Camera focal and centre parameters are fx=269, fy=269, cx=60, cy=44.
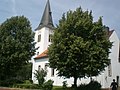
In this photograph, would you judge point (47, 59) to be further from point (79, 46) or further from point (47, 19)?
point (79, 46)

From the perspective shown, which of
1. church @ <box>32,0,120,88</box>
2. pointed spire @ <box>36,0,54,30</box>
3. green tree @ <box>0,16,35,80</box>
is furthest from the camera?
pointed spire @ <box>36,0,54,30</box>

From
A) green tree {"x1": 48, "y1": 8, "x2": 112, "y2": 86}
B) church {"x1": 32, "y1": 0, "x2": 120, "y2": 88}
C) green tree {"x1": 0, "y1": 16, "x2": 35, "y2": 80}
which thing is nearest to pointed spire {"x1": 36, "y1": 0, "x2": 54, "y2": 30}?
church {"x1": 32, "y1": 0, "x2": 120, "y2": 88}

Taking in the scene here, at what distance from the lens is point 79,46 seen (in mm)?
31188

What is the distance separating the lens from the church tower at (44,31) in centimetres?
6291

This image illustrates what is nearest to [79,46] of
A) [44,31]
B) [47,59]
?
[47,59]

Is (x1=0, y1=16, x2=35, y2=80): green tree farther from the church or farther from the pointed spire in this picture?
the pointed spire

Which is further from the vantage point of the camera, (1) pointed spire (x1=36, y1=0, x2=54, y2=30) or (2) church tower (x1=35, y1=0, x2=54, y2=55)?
(1) pointed spire (x1=36, y1=0, x2=54, y2=30)

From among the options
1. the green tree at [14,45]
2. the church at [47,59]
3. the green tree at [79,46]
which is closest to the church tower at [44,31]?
the church at [47,59]

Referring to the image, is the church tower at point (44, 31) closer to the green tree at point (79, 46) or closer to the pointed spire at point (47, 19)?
the pointed spire at point (47, 19)

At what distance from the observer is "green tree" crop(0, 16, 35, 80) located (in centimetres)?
3756

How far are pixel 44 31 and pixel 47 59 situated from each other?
41.4ft

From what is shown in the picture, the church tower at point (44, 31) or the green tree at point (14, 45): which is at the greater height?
the church tower at point (44, 31)

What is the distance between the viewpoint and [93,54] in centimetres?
3131

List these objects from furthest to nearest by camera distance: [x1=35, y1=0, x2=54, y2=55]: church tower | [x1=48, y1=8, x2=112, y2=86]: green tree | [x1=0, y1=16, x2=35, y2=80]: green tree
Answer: [x1=35, y1=0, x2=54, y2=55]: church tower
[x1=0, y1=16, x2=35, y2=80]: green tree
[x1=48, y1=8, x2=112, y2=86]: green tree
